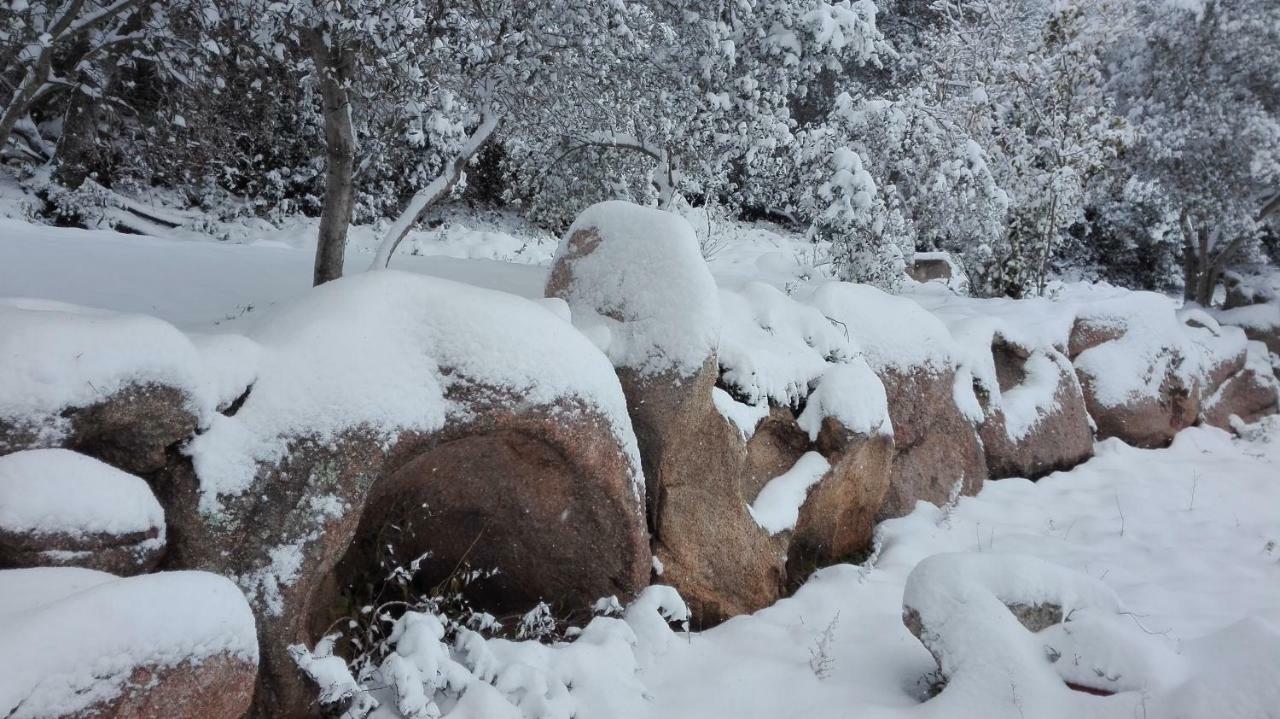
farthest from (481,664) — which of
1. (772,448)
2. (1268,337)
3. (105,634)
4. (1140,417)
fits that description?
(1268,337)

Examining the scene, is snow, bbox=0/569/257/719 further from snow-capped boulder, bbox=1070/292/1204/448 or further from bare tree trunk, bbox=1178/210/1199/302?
bare tree trunk, bbox=1178/210/1199/302

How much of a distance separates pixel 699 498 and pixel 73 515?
2.93 meters

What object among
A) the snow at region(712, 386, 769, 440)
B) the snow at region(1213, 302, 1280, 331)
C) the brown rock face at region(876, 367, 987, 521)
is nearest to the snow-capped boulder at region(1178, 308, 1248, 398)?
the snow at region(1213, 302, 1280, 331)

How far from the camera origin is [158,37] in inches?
196

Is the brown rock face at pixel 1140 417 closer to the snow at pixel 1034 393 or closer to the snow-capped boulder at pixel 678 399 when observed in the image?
the snow at pixel 1034 393

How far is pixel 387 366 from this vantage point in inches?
133

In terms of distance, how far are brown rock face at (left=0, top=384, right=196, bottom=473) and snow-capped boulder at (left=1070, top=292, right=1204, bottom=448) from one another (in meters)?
8.08

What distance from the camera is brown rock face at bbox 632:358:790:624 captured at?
4402 millimetres

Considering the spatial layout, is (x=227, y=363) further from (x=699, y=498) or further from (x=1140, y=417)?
(x=1140, y=417)

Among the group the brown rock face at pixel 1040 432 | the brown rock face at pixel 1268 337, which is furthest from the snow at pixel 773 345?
the brown rock face at pixel 1268 337

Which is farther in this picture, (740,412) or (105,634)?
(740,412)

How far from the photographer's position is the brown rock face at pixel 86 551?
245 cm

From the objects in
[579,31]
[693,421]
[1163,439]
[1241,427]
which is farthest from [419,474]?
[1241,427]

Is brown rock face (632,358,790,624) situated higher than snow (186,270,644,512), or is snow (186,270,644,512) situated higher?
snow (186,270,644,512)
